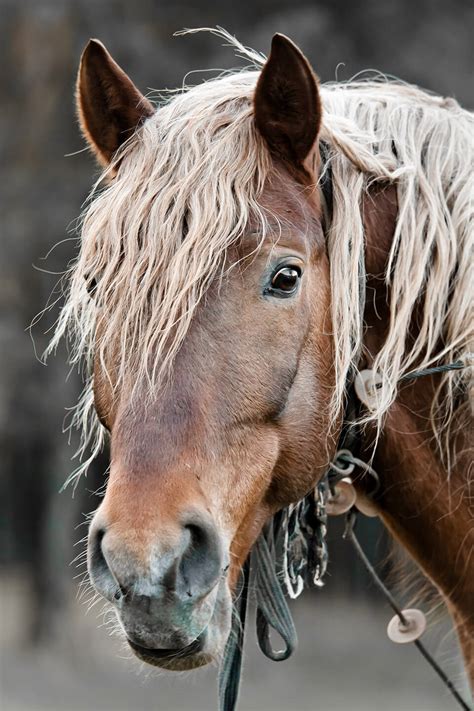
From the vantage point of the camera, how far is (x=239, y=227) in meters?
2.36

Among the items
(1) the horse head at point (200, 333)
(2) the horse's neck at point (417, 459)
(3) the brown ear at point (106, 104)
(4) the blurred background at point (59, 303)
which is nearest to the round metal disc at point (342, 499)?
(2) the horse's neck at point (417, 459)

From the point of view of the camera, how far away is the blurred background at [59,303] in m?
9.81

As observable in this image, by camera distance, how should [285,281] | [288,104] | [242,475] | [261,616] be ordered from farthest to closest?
[261,616], [288,104], [285,281], [242,475]

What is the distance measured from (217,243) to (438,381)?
0.75 metres

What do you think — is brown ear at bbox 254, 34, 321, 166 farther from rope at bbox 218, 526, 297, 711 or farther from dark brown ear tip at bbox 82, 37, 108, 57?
rope at bbox 218, 526, 297, 711

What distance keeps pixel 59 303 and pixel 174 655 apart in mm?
8434

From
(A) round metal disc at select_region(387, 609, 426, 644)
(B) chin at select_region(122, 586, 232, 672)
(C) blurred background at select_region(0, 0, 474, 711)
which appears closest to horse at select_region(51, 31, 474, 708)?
(B) chin at select_region(122, 586, 232, 672)

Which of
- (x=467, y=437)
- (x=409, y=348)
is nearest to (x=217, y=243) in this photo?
(x=409, y=348)

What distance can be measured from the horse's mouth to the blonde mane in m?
0.56

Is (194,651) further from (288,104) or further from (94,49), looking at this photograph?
(94,49)

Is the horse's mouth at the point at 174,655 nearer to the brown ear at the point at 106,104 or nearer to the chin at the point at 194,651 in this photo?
the chin at the point at 194,651

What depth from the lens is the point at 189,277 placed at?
7.45 feet

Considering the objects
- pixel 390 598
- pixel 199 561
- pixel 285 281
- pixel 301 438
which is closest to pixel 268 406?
pixel 301 438

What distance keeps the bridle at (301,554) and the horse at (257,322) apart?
0.10ft
